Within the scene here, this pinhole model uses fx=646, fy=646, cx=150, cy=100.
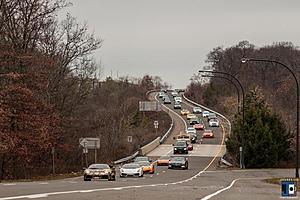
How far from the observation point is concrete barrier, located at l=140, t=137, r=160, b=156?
83925mm

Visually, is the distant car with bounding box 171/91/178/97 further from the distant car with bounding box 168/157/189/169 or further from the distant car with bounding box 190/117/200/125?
the distant car with bounding box 168/157/189/169

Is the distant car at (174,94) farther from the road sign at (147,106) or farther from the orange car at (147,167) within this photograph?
the orange car at (147,167)

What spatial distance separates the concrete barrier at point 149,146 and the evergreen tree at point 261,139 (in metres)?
18.4

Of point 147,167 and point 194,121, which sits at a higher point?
point 194,121

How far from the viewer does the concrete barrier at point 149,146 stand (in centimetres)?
8393

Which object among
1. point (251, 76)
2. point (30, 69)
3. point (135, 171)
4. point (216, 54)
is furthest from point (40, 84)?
point (216, 54)

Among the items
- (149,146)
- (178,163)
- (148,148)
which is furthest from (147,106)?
(178,163)

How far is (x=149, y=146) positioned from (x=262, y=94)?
16908mm

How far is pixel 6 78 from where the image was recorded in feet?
153

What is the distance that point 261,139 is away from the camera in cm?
6369

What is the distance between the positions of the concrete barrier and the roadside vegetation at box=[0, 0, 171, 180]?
774cm

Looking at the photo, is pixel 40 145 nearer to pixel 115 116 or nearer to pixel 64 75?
pixel 64 75

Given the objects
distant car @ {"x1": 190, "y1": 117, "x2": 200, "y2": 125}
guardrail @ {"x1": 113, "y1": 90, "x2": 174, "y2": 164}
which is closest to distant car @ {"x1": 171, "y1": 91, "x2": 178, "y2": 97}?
distant car @ {"x1": 190, "y1": 117, "x2": 200, "y2": 125}

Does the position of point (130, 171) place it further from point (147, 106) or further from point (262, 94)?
point (147, 106)
